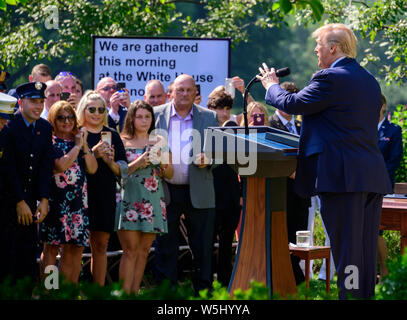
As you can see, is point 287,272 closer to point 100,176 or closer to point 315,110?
point 315,110

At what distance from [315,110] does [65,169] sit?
2.45 metres

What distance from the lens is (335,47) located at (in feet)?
19.6

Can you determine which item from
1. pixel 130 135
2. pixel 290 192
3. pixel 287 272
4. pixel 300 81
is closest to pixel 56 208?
pixel 130 135

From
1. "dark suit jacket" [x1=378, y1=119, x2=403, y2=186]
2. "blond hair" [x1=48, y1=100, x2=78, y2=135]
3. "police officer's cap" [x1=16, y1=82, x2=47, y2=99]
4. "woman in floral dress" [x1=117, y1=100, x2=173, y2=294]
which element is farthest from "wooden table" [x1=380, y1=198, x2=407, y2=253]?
"police officer's cap" [x1=16, y1=82, x2=47, y2=99]

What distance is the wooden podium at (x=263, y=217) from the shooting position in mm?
6125

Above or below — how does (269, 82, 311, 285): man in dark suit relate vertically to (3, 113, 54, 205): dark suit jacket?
below

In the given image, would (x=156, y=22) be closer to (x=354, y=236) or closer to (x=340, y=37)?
(x=340, y=37)

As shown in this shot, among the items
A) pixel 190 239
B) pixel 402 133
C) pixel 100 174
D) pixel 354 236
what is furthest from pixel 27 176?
pixel 402 133

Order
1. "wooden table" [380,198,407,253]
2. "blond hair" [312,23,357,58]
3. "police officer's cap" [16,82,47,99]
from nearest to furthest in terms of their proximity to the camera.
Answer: "blond hair" [312,23,357,58] < "police officer's cap" [16,82,47,99] < "wooden table" [380,198,407,253]

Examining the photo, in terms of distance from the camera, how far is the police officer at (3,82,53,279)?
642cm

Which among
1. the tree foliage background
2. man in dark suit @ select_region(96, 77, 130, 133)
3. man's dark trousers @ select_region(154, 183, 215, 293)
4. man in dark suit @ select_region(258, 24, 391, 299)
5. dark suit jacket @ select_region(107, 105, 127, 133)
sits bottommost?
man's dark trousers @ select_region(154, 183, 215, 293)

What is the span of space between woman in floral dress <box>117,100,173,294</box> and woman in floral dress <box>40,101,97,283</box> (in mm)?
465

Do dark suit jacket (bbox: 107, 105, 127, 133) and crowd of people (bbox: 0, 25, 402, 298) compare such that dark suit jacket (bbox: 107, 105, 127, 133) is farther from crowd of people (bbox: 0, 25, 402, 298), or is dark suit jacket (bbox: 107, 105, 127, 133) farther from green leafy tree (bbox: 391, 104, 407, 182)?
green leafy tree (bbox: 391, 104, 407, 182)

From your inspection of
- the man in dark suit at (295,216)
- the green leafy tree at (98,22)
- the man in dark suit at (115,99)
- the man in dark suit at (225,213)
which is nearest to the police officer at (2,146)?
the man in dark suit at (115,99)
